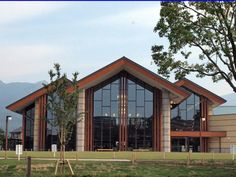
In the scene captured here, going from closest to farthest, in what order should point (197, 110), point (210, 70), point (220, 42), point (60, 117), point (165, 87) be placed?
1. point (60, 117)
2. point (220, 42)
3. point (210, 70)
4. point (165, 87)
5. point (197, 110)

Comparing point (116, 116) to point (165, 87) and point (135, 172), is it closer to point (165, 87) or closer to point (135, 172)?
point (165, 87)

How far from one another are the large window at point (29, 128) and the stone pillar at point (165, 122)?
59.7 ft

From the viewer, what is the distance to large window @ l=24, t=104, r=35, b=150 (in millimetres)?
69562

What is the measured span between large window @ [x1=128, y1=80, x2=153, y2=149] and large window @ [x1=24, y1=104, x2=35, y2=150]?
14105 millimetres

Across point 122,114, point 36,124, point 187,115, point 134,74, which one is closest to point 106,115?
point 122,114

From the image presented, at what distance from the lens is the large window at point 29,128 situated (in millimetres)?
69562

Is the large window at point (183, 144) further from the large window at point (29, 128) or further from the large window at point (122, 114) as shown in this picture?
the large window at point (29, 128)

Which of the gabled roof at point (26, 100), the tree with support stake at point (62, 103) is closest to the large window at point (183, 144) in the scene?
the gabled roof at point (26, 100)

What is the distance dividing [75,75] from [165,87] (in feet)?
130

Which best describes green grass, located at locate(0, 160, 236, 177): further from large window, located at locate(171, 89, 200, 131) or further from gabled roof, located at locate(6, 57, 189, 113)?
large window, located at locate(171, 89, 200, 131)

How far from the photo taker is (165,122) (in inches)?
2586

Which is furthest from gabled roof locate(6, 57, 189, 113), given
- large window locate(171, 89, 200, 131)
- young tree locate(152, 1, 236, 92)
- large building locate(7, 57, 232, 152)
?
young tree locate(152, 1, 236, 92)

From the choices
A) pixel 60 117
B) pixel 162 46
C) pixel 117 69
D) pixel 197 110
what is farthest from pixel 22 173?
pixel 197 110

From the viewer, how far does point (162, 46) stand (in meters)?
29.1
